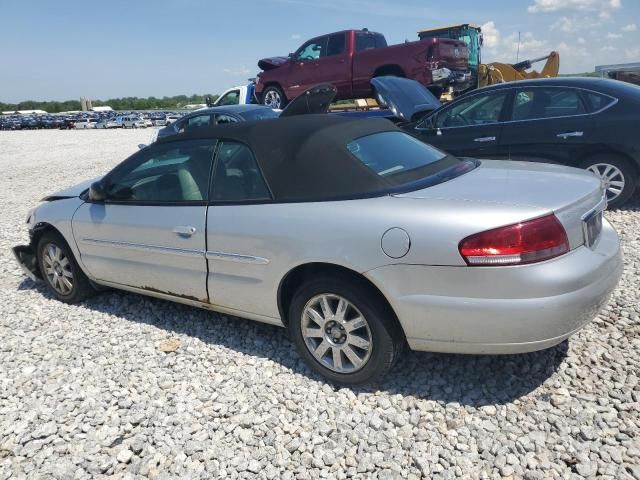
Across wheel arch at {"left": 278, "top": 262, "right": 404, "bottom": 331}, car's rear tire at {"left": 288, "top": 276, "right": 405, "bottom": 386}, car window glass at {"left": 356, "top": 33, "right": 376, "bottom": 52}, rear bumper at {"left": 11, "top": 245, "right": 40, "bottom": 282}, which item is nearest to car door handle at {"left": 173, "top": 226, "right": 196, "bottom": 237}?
wheel arch at {"left": 278, "top": 262, "right": 404, "bottom": 331}

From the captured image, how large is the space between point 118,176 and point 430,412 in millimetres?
2889

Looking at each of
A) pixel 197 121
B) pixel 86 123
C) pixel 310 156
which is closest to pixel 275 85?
pixel 197 121

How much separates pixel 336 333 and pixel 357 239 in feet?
2.02

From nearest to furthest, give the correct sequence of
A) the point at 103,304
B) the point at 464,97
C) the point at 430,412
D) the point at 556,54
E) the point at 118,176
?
1. the point at 430,412
2. the point at 118,176
3. the point at 103,304
4. the point at 464,97
5. the point at 556,54

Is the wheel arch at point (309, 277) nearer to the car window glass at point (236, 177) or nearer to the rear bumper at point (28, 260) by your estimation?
the car window glass at point (236, 177)

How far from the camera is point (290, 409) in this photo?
282cm

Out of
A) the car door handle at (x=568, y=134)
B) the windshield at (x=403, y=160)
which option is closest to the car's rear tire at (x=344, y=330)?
the windshield at (x=403, y=160)

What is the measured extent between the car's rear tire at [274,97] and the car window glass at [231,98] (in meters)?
2.36

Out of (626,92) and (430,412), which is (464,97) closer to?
(626,92)

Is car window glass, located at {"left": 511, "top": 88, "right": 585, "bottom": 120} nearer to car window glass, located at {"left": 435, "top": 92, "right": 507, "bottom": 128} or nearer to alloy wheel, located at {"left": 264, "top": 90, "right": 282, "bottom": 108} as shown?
car window glass, located at {"left": 435, "top": 92, "right": 507, "bottom": 128}

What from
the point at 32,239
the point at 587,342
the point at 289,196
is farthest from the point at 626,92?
the point at 32,239

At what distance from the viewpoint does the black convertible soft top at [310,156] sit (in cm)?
283

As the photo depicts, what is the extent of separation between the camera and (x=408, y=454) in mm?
2420

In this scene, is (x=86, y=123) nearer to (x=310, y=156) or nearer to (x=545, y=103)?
(x=545, y=103)
